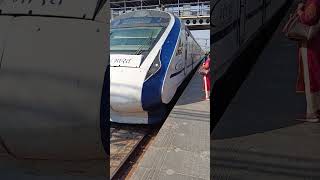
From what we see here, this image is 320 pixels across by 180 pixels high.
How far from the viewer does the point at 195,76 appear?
15500 mm

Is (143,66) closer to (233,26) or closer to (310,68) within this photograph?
(233,26)

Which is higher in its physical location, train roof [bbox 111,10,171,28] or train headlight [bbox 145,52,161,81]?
train roof [bbox 111,10,171,28]

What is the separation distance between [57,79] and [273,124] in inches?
72.4

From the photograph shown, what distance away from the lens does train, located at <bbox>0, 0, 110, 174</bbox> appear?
299cm

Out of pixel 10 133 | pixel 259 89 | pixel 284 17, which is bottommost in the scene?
pixel 10 133

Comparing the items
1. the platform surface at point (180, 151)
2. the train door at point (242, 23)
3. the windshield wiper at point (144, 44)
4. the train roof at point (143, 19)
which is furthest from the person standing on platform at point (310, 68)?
the train roof at point (143, 19)

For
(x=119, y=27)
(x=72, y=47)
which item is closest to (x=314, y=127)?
(x=72, y=47)

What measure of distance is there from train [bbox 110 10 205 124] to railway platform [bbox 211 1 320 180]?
343cm

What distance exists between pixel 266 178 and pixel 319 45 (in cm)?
126

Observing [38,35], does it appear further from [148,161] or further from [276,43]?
[148,161]

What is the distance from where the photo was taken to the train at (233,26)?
9.52ft

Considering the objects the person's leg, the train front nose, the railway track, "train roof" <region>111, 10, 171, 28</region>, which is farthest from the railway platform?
"train roof" <region>111, 10, 171, 28</region>

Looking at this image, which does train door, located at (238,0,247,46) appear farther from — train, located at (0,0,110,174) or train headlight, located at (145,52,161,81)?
train headlight, located at (145,52,161,81)

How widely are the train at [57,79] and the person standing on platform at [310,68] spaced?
4.91ft
